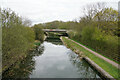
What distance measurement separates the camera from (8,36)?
6.18 meters

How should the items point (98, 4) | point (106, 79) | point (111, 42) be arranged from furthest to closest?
point (98, 4), point (111, 42), point (106, 79)

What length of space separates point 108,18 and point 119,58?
27.5ft

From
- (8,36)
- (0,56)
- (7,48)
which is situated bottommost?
(0,56)

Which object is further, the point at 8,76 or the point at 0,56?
the point at 8,76

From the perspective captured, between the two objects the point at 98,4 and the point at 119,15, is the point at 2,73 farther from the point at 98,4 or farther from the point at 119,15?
the point at 98,4

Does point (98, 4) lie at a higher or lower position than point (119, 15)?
higher

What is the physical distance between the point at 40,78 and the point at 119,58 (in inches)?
242

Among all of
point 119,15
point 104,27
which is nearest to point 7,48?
point 104,27

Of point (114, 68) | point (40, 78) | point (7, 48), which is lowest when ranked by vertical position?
point (40, 78)

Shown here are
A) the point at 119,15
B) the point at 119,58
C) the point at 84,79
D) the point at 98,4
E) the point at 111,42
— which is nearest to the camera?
the point at 84,79

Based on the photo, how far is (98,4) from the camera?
16562 mm

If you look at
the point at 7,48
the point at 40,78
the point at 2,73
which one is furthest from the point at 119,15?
the point at 2,73

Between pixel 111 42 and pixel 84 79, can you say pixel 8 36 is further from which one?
pixel 111 42

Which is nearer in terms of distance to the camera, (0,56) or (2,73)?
(0,56)
